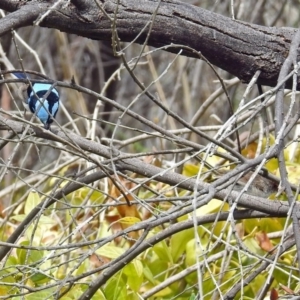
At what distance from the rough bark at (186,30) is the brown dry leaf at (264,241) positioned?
457 mm

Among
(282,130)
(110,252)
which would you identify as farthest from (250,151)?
(282,130)

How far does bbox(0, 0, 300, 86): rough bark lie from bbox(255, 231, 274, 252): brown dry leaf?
46cm

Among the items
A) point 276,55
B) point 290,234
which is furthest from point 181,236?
point 276,55

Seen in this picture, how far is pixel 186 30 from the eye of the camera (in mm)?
1725

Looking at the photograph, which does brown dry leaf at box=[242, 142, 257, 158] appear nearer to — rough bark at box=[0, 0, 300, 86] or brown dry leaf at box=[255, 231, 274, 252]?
brown dry leaf at box=[255, 231, 274, 252]

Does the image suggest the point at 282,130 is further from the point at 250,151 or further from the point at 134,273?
the point at 250,151

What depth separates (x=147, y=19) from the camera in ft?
5.53

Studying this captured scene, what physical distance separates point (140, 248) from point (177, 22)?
1.82ft

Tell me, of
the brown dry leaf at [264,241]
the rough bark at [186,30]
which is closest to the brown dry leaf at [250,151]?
the brown dry leaf at [264,241]

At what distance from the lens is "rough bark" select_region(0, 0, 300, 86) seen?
63.9 inches

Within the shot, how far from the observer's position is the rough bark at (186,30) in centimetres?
162

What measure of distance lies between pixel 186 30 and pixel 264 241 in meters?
0.65

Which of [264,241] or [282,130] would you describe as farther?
[264,241]

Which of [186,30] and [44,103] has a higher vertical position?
[186,30]
